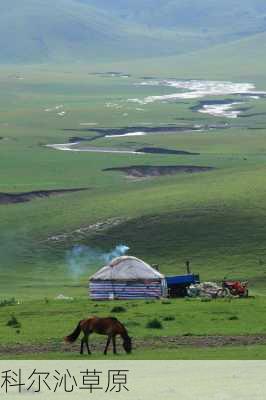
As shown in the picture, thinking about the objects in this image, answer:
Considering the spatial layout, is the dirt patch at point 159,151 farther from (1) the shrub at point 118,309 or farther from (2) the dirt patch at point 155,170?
(1) the shrub at point 118,309

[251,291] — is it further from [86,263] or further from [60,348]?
[60,348]

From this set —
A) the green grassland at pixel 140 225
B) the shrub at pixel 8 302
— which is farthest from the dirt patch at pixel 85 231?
the shrub at pixel 8 302

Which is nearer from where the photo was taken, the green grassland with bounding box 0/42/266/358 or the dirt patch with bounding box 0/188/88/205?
the green grassland with bounding box 0/42/266/358

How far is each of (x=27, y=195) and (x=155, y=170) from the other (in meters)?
16.2

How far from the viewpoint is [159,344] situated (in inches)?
1053

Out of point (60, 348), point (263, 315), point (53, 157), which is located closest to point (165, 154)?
point (53, 157)

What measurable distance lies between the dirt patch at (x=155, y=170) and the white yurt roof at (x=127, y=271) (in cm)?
4378

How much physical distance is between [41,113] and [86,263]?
297 ft

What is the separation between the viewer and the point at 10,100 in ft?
540

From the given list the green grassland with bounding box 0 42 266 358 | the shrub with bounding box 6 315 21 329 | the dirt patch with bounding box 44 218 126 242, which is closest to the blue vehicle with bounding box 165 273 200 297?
the green grassland with bounding box 0 42 266 358

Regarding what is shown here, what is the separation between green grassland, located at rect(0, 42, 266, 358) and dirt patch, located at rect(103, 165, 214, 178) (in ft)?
4.40

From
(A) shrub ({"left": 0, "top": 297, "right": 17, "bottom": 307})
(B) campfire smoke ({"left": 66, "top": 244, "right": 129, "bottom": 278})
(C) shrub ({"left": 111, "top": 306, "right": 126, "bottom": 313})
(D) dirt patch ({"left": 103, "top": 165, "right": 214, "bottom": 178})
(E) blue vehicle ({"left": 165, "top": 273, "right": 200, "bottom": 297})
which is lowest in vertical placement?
(C) shrub ({"left": 111, "top": 306, "right": 126, "bottom": 313})

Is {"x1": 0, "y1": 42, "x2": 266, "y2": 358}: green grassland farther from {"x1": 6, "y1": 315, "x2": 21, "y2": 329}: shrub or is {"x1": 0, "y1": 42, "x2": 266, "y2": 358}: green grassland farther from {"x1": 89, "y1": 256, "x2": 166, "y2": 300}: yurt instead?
{"x1": 89, "y1": 256, "x2": 166, "y2": 300}: yurt

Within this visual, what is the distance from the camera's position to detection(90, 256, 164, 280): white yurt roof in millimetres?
40875
